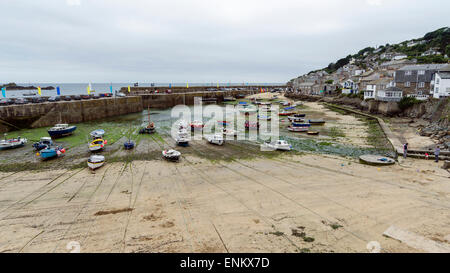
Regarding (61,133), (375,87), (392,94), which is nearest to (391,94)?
(392,94)

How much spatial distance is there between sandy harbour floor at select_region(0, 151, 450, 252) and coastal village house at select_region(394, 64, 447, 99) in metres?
32.2

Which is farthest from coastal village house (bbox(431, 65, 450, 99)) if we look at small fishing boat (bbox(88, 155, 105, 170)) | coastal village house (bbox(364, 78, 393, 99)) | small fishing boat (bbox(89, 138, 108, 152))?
small fishing boat (bbox(89, 138, 108, 152))

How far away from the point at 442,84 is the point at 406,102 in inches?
223

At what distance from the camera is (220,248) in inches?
401

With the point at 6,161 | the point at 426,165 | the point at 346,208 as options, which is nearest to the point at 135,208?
the point at 346,208

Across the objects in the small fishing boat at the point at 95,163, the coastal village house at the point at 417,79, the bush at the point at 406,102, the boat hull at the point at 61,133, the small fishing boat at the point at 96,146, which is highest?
the coastal village house at the point at 417,79

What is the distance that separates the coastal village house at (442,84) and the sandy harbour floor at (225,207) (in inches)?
1025

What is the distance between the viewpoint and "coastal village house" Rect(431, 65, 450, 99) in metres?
37.3

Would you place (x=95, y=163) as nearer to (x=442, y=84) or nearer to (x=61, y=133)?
(x=61, y=133)

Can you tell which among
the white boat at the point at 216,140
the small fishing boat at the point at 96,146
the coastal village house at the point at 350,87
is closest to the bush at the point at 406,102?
the coastal village house at the point at 350,87

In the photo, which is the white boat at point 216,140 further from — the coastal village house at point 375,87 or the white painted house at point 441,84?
the coastal village house at point 375,87

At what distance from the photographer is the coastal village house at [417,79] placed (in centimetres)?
4340

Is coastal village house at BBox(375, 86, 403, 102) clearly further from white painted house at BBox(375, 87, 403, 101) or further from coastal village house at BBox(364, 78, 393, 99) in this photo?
coastal village house at BBox(364, 78, 393, 99)
